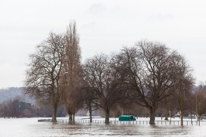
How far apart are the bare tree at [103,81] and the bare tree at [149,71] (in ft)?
7.80

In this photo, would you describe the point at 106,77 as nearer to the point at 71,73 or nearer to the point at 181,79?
the point at 71,73

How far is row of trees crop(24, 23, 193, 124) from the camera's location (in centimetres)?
6450

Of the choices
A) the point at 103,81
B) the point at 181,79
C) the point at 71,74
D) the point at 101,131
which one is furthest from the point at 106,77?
the point at 101,131

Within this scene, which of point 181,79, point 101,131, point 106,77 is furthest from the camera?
point 106,77

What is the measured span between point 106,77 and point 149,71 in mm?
9916

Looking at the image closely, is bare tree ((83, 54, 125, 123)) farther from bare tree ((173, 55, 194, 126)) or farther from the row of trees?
bare tree ((173, 55, 194, 126))

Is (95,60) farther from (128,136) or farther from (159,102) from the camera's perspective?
(128,136)

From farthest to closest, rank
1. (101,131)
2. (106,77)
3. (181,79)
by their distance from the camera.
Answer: (106,77)
(181,79)
(101,131)

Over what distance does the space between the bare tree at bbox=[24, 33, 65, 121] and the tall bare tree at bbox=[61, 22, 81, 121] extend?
1576 mm

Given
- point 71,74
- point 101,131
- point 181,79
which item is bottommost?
point 101,131

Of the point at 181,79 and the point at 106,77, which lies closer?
the point at 181,79

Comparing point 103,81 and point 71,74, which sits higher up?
point 71,74

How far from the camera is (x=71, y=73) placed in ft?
250

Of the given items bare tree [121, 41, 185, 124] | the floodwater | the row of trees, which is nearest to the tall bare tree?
the row of trees
